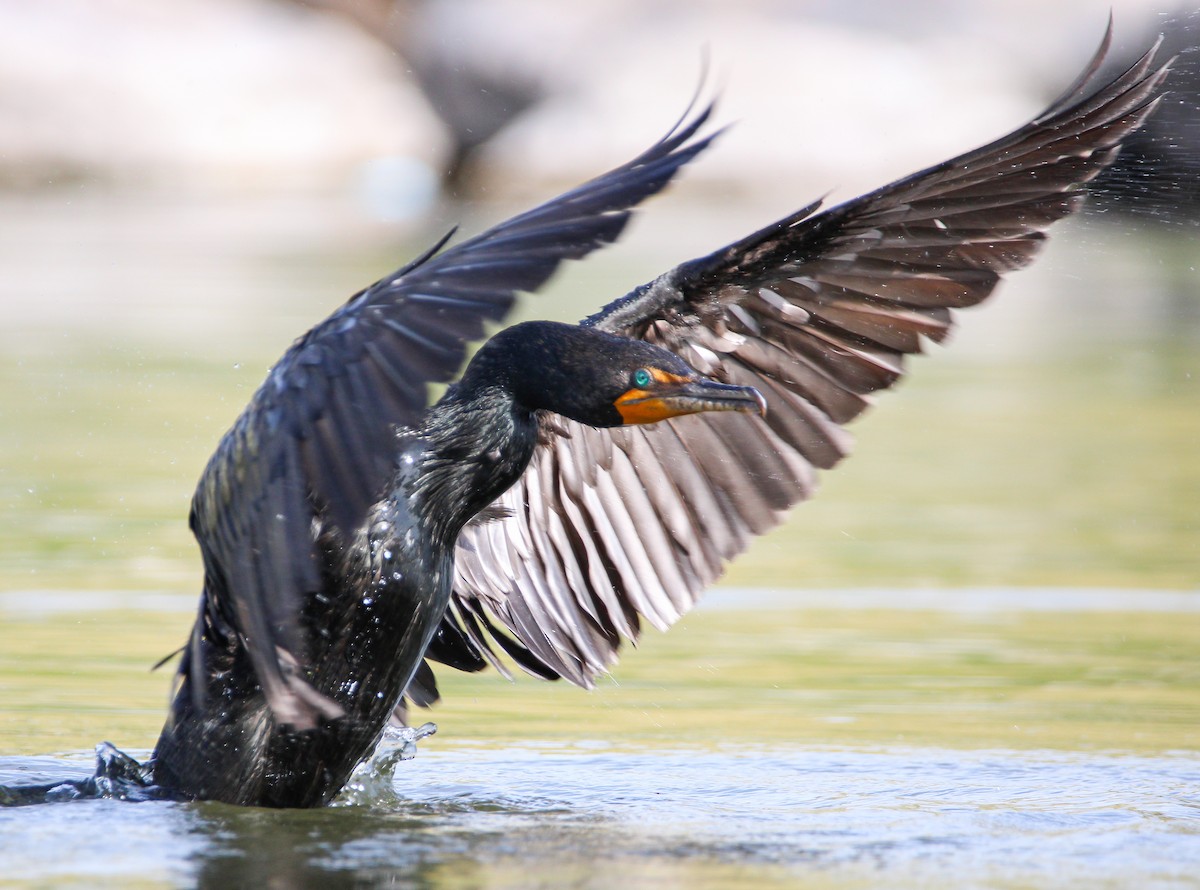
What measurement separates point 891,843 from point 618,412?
3.86ft

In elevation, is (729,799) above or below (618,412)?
below

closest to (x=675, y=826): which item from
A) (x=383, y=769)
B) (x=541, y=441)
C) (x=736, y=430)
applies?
(x=383, y=769)

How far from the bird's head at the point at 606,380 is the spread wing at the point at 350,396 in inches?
20.5

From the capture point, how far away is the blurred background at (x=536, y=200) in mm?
8242

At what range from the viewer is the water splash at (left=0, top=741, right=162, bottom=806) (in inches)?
191

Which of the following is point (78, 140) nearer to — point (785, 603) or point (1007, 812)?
point (785, 603)

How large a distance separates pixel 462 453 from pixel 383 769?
0.99 meters

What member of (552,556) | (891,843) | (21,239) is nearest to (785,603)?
(552,556)

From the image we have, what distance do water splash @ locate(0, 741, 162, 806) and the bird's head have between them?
138cm

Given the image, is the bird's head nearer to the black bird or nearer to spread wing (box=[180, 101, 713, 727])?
the black bird

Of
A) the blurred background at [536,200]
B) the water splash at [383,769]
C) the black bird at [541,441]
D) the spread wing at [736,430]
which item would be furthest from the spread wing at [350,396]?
the blurred background at [536,200]

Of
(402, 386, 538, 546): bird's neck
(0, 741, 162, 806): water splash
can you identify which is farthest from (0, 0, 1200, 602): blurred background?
(402, 386, 538, 546): bird's neck

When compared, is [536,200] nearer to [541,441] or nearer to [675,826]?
[541,441]

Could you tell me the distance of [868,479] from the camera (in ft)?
30.6
